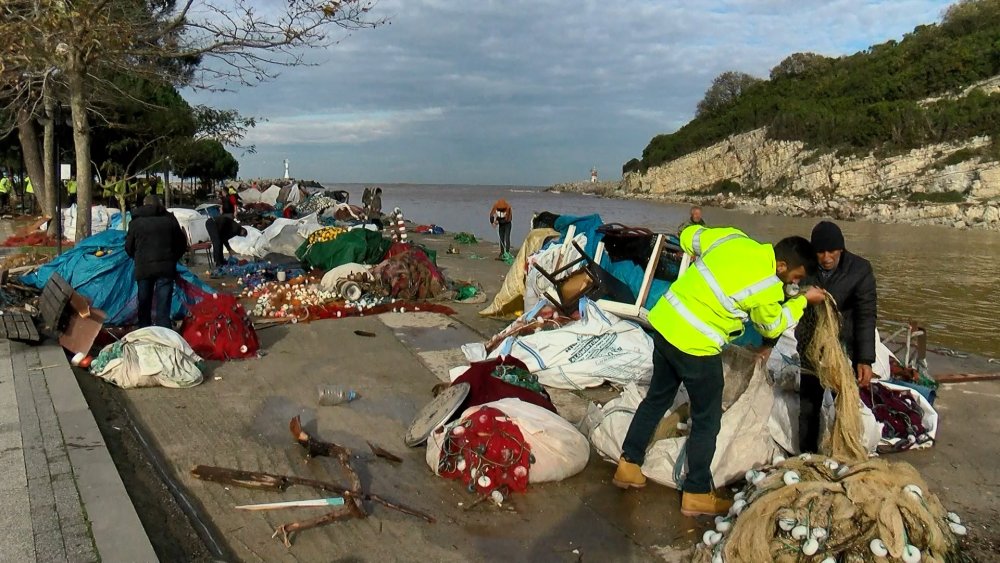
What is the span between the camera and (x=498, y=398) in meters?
4.94

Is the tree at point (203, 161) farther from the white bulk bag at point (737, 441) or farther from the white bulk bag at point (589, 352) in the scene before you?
the white bulk bag at point (737, 441)

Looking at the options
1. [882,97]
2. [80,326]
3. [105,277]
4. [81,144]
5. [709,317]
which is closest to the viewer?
[709,317]

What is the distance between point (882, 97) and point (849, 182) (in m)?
14.0

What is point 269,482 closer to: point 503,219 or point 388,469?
point 388,469

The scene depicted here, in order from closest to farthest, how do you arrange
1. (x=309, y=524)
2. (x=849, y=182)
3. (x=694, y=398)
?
1. (x=309, y=524)
2. (x=694, y=398)
3. (x=849, y=182)

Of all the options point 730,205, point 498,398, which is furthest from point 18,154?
point 730,205

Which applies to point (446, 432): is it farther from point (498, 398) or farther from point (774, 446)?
point (774, 446)

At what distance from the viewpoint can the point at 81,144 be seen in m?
10.5

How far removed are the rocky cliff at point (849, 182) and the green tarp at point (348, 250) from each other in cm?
3250

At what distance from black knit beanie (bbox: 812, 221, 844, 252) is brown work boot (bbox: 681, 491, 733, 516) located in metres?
1.61

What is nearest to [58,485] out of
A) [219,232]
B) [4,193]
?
[219,232]

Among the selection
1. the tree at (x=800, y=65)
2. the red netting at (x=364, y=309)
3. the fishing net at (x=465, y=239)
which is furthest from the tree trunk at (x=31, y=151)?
the tree at (x=800, y=65)

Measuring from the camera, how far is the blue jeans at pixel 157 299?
7.41 meters

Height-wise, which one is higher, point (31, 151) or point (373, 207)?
point (31, 151)
